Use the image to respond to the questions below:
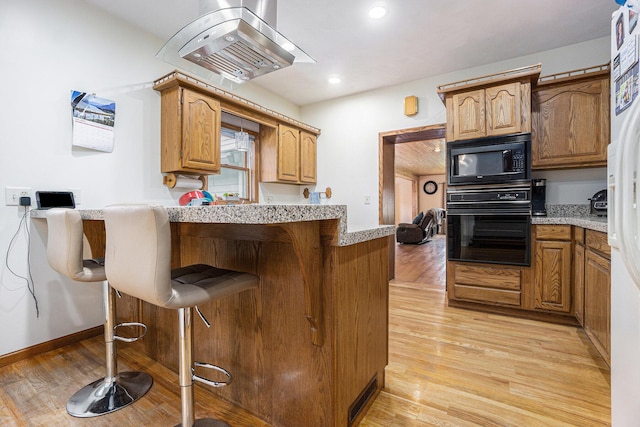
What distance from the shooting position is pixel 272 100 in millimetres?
4051

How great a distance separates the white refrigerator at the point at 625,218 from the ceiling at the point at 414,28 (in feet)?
5.30

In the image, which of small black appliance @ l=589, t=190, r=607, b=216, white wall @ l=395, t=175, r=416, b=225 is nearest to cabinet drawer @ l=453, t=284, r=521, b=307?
→ small black appliance @ l=589, t=190, r=607, b=216

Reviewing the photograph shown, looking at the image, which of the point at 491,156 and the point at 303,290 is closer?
the point at 303,290

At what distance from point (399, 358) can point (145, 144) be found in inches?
106

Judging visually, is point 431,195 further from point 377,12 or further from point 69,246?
point 69,246

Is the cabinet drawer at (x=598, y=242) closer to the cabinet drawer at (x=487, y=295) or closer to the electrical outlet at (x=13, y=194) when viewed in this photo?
the cabinet drawer at (x=487, y=295)

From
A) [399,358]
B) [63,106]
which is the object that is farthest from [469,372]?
[63,106]

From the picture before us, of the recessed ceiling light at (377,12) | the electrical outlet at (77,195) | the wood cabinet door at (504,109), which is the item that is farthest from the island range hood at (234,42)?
the wood cabinet door at (504,109)

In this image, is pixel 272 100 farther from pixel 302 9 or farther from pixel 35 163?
pixel 35 163

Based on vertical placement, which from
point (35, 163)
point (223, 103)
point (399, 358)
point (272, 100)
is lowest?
point (399, 358)

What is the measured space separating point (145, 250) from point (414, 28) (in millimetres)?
2771

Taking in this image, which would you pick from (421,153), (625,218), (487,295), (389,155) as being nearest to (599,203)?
(487,295)

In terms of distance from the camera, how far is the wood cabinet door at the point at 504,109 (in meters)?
2.62

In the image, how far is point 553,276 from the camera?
8.18 feet
